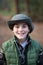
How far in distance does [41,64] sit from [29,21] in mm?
509

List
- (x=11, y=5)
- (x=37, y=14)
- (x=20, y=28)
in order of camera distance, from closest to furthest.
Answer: (x=20, y=28), (x=37, y=14), (x=11, y=5)

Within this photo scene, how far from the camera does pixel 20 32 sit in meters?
A: 3.81

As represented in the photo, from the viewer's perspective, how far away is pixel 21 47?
3.85 meters

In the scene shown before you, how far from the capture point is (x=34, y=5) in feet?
64.8

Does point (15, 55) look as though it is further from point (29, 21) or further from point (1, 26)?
point (1, 26)

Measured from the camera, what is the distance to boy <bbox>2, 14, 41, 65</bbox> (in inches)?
150

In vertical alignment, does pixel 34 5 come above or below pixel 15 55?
below

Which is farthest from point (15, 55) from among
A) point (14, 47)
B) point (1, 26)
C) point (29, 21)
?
point (1, 26)

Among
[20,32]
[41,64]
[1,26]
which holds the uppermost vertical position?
[20,32]

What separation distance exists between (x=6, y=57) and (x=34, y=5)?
16035 mm

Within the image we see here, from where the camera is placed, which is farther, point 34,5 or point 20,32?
point 34,5

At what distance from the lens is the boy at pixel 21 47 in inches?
150

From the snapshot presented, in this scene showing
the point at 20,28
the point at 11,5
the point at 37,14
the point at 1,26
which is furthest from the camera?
the point at 11,5

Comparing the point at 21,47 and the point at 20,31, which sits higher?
the point at 20,31
